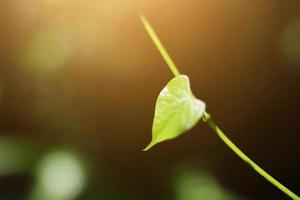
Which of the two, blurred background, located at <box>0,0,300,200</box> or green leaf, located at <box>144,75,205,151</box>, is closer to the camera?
→ green leaf, located at <box>144,75,205,151</box>

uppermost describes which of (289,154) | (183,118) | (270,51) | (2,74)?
(2,74)

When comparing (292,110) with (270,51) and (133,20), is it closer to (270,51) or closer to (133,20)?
(270,51)

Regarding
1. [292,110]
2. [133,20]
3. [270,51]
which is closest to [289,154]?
[292,110]

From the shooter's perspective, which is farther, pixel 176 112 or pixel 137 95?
pixel 137 95
